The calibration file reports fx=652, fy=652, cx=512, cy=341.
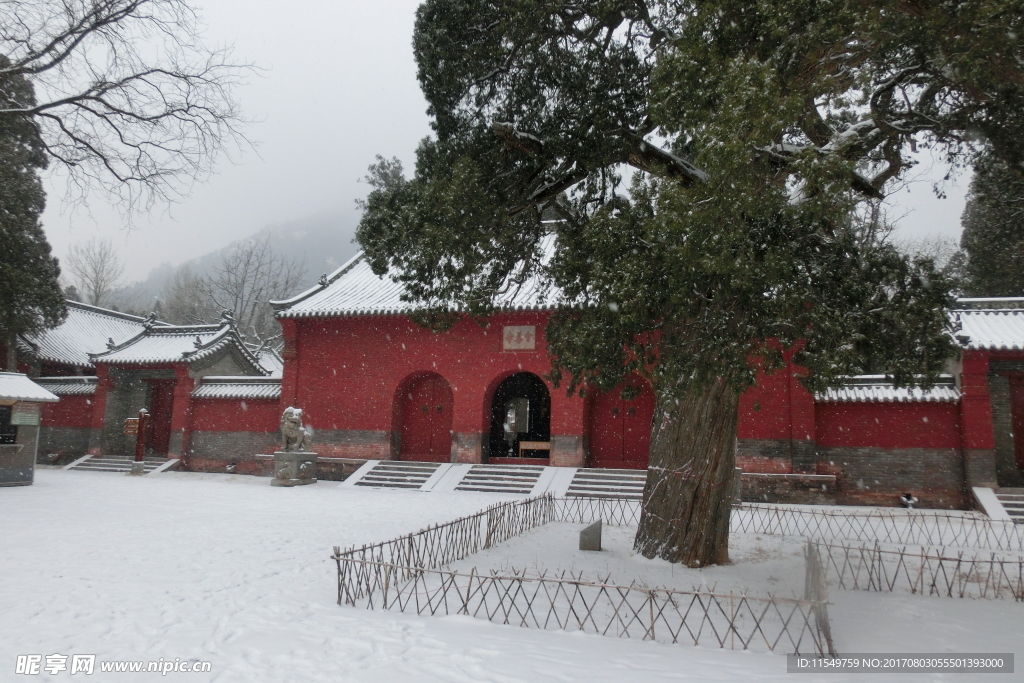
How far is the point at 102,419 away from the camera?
19.5m

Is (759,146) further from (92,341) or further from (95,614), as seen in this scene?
(92,341)

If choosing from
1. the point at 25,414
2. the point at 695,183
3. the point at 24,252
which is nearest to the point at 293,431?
the point at 25,414

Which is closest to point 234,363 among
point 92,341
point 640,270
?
point 92,341

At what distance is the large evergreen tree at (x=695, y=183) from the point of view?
5.09 m

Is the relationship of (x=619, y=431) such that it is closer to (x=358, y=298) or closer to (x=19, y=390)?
(x=358, y=298)

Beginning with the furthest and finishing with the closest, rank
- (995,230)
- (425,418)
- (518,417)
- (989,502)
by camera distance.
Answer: (518,417) → (425,418) → (989,502) → (995,230)

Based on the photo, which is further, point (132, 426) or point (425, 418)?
point (425, 418)

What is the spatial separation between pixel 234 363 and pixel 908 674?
20.7 metres

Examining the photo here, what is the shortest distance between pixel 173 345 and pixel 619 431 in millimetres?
13845

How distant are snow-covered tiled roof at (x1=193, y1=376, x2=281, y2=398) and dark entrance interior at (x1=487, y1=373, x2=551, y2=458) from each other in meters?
6.15

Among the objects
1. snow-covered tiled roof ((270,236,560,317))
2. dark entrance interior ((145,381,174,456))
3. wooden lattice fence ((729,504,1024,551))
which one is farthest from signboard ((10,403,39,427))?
wooden lattice fence ((729,504,1024,551))

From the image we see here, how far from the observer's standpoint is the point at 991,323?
543 inches

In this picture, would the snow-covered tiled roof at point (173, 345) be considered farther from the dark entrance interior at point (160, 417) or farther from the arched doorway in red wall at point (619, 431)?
the arched doorway in red wall at point (619, 431)

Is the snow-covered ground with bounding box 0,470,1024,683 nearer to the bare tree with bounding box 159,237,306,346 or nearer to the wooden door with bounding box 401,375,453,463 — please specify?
the wooden door with bounding box 401,375,453,463
